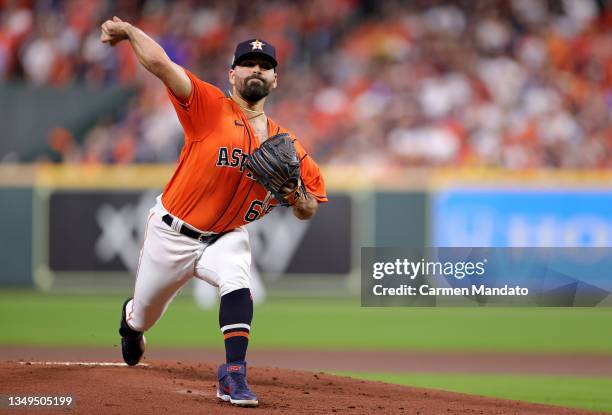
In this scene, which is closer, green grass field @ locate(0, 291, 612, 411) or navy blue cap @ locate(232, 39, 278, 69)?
navy blue cap @ locate(232, 39, 278, 69)

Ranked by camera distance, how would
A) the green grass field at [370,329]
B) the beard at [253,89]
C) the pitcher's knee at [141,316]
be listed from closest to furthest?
the beard at [253,89] < the pitcher's knee at [141,316] < the green grass field at [370,329]

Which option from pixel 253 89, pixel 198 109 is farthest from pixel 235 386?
pixel 253 89

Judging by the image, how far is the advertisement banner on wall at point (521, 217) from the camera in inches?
497

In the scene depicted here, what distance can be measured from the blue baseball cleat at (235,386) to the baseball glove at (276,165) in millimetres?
932

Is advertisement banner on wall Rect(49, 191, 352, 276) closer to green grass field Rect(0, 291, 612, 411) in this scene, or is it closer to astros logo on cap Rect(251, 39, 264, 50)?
green grass field Rect(0, 291, 612, 411)

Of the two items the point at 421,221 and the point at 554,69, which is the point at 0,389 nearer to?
the point at 421,221

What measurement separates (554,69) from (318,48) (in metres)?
3.59

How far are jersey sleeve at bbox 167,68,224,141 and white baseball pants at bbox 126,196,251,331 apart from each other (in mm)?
524

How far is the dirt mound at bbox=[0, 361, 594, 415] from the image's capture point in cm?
492

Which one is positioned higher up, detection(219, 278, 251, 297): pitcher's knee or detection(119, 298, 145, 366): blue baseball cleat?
detection(219, 278, 251, 297): pitcher's knee

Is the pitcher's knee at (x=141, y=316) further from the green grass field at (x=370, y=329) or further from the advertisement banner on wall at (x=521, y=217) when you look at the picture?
the advertisement banner on wall at (x=521, y=217)

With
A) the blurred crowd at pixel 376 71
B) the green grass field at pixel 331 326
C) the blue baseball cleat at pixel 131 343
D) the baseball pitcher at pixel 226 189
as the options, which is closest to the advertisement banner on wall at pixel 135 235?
the green grass field at pixel 331 326

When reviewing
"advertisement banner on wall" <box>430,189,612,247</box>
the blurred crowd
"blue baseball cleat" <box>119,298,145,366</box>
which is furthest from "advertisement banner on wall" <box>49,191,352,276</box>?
"blue baseball cleat" <box>119,298,145,366</box>

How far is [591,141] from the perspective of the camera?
45.4ft
